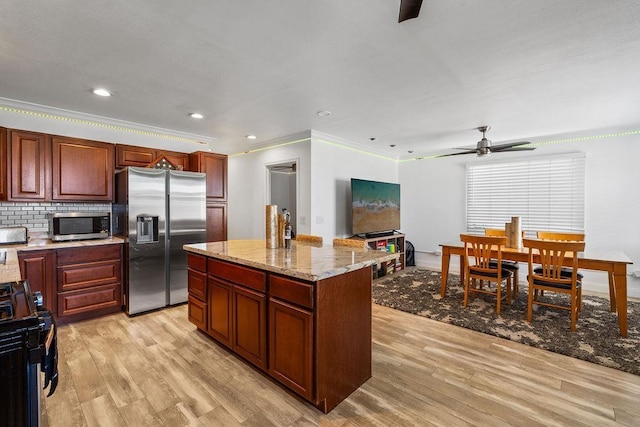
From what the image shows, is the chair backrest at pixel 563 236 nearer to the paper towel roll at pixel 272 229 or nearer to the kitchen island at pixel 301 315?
the kitchen island at pixel 301 315

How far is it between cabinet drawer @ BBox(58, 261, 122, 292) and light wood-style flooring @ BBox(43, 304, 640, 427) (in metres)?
0.58

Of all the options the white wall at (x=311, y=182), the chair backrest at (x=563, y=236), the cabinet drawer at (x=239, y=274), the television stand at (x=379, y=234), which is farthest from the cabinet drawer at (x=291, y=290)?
the chair backrest at (x=563, y=236)

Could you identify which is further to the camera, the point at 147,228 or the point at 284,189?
the point at 284,189

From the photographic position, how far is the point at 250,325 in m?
2.24

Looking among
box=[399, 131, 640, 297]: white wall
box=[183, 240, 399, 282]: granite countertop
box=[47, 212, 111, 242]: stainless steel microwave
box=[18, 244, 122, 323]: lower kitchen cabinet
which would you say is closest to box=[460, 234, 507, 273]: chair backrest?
box=[183, 240, 399, 282]: granite countertop

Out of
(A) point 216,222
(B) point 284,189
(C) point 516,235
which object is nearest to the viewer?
(C) point 516,235

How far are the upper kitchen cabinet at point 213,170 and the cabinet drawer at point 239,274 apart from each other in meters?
2.08

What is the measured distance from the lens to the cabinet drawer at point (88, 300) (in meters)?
3.22

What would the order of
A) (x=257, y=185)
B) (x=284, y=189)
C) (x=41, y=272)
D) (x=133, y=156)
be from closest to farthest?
(x=41, y=272) < (x=133, y=156) < (x=257, y=185) < (x=284, y=189)

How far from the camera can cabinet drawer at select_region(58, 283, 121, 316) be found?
10.6 feet

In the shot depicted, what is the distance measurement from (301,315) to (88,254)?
2963mm

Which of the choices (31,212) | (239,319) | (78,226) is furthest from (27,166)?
(239,319)

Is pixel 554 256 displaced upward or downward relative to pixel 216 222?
downward

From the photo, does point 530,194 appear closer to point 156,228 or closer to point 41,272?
point 156,228
